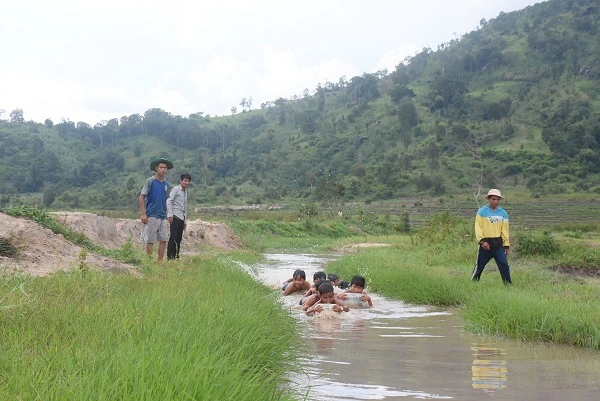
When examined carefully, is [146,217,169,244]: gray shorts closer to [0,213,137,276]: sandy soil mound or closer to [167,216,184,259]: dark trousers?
[167,216,184,259]: dark trousers

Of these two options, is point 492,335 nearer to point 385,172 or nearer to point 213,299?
point 213,299

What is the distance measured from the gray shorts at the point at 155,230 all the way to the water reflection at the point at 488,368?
19.4 ft

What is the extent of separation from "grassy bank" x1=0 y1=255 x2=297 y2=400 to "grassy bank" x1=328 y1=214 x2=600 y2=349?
257 centimetres

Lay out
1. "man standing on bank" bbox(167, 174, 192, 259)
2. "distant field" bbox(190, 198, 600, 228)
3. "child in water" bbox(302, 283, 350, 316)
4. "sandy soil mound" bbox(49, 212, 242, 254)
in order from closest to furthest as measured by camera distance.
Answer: "child in water" bbox(302, 283, 350, 316) < "man standing on bank" bbox(167, 174, 192, 259) < "sandy soil mound" bbox(49, 212, 242, 254) < "distant field" bbox(190, 198, 600, 228)

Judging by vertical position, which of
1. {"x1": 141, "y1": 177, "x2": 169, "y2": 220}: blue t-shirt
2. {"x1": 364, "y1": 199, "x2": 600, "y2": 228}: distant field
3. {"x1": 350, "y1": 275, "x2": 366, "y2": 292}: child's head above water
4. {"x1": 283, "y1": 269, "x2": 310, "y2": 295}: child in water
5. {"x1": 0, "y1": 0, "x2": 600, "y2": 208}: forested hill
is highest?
{"x1": 0, "y1": 0, "x2": 600, "y2": 208}: forested hill

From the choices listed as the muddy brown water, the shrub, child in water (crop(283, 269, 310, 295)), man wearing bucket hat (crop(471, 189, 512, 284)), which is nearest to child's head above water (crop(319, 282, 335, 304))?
the muddy brown water

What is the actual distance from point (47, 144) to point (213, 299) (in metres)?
98.1

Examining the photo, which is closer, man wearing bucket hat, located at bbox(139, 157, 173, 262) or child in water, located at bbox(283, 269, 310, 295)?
man wearing bucket hat, located at bbox(139, 157, 173, 262)

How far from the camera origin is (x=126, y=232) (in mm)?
19500

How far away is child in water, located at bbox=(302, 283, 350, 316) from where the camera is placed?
29.4 feet

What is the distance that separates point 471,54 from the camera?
113m

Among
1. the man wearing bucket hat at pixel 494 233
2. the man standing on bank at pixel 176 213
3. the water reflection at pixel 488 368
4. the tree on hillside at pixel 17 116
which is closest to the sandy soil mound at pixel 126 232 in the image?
the man standing on bank at pixel 176 213

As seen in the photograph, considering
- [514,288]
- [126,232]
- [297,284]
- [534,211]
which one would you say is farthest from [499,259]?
[534,211]

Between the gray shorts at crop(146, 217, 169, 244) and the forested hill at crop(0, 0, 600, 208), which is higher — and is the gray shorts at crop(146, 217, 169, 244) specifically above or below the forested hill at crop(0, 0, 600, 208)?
below
